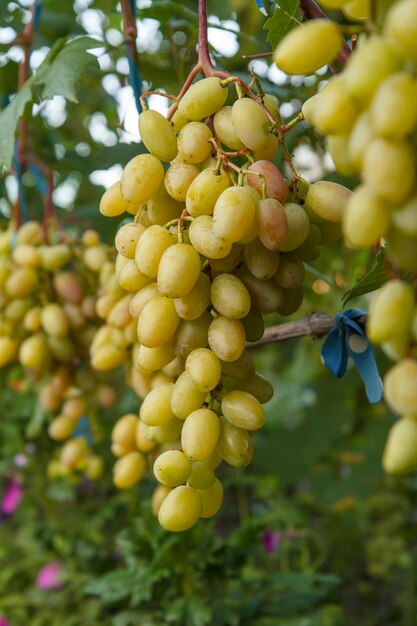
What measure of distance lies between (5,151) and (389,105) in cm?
46

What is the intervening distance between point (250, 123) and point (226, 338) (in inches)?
5.4

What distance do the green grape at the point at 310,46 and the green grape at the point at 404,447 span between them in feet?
0.57

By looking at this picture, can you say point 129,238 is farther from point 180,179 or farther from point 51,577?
point 51,577

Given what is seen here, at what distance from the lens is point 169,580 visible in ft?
2.89

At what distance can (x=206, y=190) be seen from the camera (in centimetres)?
44

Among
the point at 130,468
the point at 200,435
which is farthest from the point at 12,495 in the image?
the point at 200,435

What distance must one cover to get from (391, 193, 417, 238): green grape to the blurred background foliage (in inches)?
18.9

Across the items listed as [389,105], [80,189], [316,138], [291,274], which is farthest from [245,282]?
[80,189]

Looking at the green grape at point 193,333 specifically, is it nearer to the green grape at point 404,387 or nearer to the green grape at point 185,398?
the green grape at point 185,398

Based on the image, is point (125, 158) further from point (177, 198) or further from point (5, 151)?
point (177, 198)

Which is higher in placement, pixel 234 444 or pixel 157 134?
pixel 157 134

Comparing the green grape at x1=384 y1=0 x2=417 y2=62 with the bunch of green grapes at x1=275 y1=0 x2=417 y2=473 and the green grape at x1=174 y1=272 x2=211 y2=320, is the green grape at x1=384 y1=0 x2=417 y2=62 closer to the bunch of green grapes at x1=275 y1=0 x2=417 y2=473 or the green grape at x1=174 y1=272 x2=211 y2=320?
the bunch of green grapes at x1=275 y1=0 x2=417 y2=473

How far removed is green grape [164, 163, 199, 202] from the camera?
475 millimetres

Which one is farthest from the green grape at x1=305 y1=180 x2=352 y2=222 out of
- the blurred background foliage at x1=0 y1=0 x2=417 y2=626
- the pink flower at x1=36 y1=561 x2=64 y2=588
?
the pink flower at x1=36 y1=561 x2=64 y2=588
